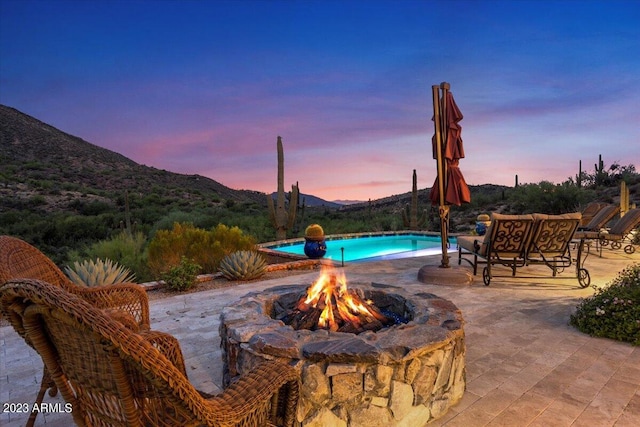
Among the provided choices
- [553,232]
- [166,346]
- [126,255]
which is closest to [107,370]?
[166,346]

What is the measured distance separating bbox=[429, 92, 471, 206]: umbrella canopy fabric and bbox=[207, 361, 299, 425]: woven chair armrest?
4604 mm

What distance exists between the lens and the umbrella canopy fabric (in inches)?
219

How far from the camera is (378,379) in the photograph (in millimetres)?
2115

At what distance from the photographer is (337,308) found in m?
2.98

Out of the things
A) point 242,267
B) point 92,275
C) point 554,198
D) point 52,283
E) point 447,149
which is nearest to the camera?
point 52,283

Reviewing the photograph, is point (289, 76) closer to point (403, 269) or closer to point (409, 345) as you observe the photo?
point (403, 269)

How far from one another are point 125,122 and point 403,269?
45.9 feet

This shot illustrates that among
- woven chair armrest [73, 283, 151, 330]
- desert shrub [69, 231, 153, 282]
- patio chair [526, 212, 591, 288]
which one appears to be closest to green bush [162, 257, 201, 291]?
desert shrub [69, 231, 153, 282]

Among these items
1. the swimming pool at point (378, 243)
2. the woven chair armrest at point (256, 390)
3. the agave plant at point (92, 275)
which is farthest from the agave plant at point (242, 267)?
the swimming pool at point (378, 243)

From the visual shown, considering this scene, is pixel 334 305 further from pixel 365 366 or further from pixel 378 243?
pixel 378 243

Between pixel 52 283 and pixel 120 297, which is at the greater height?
pixel 52 283

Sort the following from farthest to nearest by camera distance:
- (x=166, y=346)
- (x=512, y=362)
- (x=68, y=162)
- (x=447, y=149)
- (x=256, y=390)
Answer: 1. (x=68, y=162)
2. (x=447, y=149)
3. (x=512, y=362)
4. (x=166, y=346)
5. (x=256, y=390)

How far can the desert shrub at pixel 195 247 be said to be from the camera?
673 centimetres

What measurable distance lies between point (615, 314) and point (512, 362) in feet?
4.51
